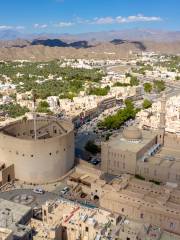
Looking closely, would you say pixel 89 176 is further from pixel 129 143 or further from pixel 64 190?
pixel 129 143

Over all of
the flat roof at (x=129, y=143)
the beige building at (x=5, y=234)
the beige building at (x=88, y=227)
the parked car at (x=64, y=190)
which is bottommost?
the parked car at (x=64, y=190)

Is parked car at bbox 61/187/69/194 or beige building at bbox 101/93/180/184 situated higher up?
beige building at bbox 101/93/180/184

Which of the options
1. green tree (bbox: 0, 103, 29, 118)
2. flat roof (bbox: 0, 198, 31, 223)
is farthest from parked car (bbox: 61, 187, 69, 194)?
green tree (bbox: 0, 103, 29, 118)

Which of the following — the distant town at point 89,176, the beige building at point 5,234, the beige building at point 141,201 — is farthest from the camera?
the beige building at point 141,201

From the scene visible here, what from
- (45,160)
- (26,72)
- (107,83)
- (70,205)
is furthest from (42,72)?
(70,205)

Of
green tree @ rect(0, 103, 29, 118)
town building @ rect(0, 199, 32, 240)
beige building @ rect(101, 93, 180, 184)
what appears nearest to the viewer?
town building @ rect(0, 199, 32, 240)

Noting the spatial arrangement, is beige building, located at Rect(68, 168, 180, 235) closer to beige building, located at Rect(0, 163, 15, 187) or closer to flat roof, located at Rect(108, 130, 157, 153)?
flat roof, located at Rect(108, 130, 157, 153)

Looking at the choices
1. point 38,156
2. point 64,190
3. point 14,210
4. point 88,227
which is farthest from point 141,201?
point 38,156

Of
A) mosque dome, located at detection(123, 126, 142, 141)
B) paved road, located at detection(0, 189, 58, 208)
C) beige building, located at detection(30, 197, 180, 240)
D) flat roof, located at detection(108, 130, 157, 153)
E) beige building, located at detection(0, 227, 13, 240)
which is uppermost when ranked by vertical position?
mosque dome, located at detection(123, 126, 142, 141)

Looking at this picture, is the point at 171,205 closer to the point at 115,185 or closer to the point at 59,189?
the point at 115,185

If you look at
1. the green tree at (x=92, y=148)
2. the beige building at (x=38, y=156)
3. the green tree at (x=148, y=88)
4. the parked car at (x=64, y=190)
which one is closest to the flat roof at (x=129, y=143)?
the green tree at (x=92, y=148)

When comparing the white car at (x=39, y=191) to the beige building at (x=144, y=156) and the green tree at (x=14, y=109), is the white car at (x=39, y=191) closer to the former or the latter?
the beige building at (x=144, y=156)
